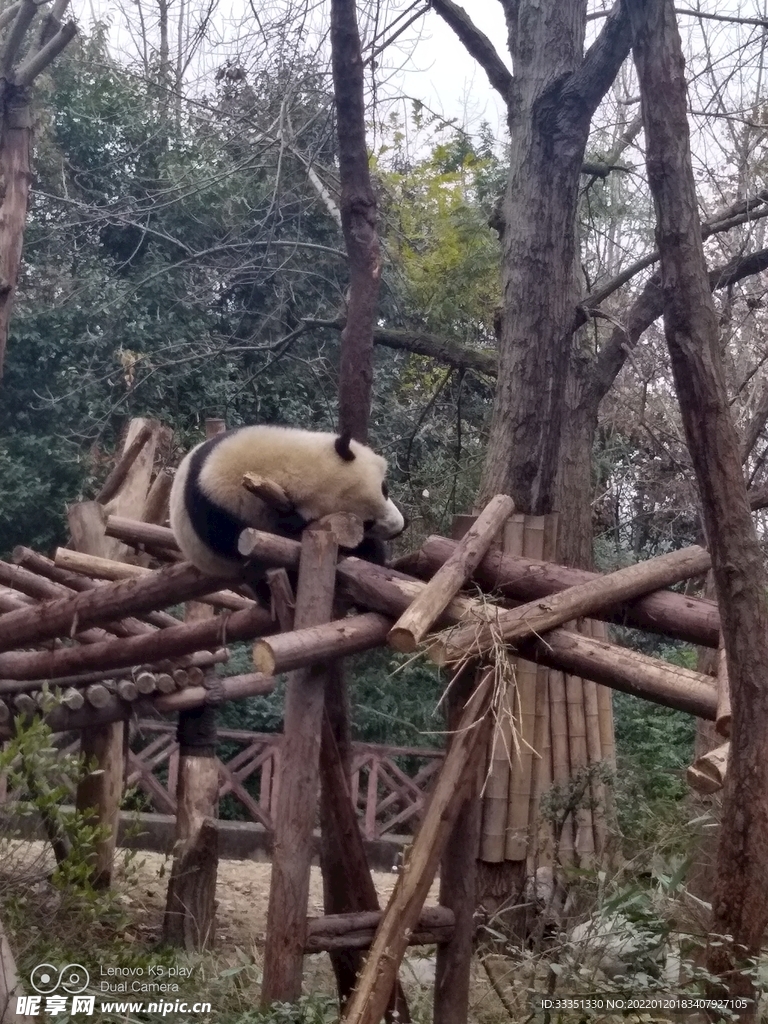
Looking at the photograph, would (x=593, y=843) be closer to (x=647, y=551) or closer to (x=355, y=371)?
(x=355, y=371)

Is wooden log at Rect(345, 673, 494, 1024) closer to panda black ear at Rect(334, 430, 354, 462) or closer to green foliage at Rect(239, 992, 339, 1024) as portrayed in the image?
green foliage at Rect(239, 992, 339, 1024)

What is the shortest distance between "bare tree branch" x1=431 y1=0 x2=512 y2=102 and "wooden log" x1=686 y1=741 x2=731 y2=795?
19.2 ft

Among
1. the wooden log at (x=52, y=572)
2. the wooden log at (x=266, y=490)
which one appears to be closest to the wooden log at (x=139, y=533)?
the wooden log at (x=52, y=572)

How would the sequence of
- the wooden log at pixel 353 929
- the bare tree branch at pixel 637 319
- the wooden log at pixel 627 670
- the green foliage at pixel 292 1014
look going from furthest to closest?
the bare tree branch at pixel 637 319, the wooden log at pixel 353 929, the green foliage at pixel 292 1014, the wooden log at pixel 627 670

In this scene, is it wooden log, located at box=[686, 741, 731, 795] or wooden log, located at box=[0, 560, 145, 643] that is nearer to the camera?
wooden log, located at box=[686, 741, 731, 795]

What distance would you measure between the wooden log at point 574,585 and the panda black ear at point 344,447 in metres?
0.83

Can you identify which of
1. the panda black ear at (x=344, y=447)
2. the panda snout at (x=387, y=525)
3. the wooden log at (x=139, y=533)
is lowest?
the wooden log at (x=139, y=533)

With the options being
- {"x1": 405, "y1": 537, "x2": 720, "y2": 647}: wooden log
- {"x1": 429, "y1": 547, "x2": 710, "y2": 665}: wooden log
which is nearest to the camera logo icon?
{"x1": 429, "y1": 547, "x2": 710, "y2": 665}: wooden log

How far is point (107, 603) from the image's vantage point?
5371 millimetres

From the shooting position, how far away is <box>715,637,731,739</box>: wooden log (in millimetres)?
3439

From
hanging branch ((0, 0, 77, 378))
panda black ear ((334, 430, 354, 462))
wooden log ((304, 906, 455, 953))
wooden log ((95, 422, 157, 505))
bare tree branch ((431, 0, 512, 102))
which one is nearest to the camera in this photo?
wooden log ((304, 906, 455, 953))

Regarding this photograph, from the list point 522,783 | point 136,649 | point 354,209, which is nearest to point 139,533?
point 136,649

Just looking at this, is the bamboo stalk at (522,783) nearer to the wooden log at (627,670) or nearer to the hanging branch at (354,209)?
the hanging branch at (354,209)

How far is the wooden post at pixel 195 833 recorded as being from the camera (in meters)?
7.54
